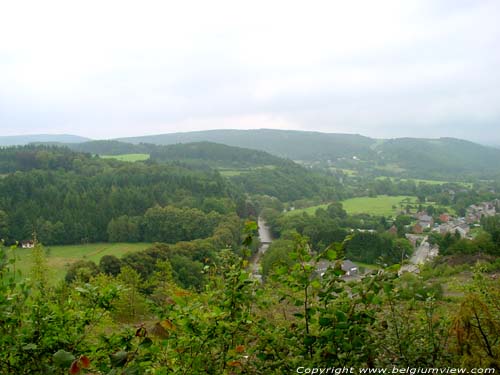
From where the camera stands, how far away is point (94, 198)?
6681 centimetres

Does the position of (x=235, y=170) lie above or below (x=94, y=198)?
above

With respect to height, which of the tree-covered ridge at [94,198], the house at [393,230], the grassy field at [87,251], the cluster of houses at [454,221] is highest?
the tree-covered ridge at [94,198]

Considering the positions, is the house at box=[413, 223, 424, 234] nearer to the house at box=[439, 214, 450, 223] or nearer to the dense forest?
the dense forest

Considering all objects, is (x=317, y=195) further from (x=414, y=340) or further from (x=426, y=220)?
(x=414, y=340)

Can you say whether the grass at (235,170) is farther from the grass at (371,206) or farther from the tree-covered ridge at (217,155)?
the grass at (371,206)

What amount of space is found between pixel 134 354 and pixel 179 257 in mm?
35338

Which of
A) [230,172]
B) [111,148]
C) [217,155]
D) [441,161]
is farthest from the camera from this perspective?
[441,161]

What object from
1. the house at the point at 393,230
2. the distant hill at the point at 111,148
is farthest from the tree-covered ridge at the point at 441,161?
the distant hill at the point at 111,148

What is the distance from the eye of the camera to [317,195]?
9750cm

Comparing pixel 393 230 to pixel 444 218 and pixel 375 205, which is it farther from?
pixel 375 205

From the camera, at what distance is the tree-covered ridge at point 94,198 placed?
5550cm

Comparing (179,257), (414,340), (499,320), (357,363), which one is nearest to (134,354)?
(357,363)

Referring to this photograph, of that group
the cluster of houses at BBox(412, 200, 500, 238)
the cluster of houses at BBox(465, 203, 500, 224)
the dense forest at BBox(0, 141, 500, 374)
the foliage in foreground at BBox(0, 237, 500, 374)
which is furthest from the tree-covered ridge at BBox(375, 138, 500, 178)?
the foliage in foreground at BBox(0, 237, 500, 374)

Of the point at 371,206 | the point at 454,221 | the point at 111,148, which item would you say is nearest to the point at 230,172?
the point at 371,206
